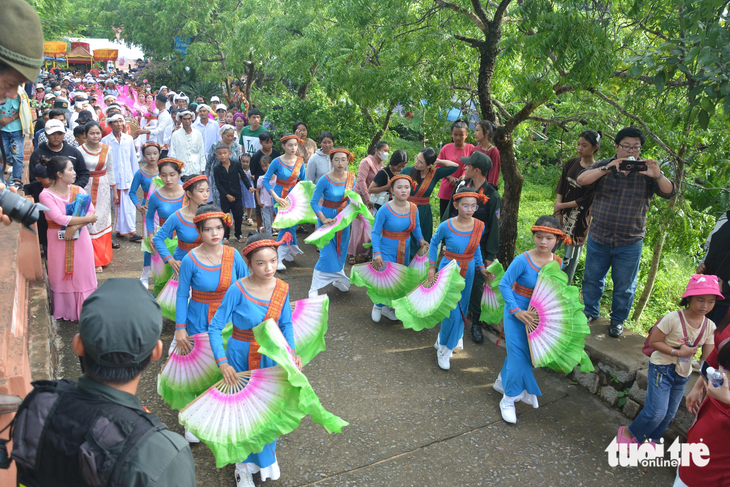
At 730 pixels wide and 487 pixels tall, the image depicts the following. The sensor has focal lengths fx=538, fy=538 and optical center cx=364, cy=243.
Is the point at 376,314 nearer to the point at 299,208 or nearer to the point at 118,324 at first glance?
the point at 299,208

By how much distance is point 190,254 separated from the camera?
4.33 metres

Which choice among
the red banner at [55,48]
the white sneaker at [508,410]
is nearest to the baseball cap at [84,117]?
the white sneaker at [508,410]

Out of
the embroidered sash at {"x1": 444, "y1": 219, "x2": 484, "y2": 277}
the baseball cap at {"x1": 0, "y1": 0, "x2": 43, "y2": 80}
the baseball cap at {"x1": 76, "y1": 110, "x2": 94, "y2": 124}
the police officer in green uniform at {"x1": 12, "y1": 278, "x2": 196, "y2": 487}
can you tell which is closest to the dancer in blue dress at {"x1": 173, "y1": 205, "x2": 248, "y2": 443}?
the embroidered sash at {"x1": 444, "y1": 219, "x2": 484, "y2": 277}

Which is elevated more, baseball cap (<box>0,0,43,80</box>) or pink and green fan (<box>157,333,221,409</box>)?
baseball cap (<box>0,0,43,80</box>)

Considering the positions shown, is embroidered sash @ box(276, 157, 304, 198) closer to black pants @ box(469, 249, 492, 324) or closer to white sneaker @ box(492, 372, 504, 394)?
black pants @ box(469, 249, 492, 324)

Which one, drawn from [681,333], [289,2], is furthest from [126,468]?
[289,2]

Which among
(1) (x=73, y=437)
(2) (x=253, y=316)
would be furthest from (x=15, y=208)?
(2) (x=253, y=316)

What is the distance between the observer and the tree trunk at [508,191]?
6.79m

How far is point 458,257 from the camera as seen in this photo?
5668mm

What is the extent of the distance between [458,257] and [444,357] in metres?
1.05

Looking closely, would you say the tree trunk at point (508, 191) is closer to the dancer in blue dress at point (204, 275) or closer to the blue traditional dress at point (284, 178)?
the blue traditional dress at point (284, 178)

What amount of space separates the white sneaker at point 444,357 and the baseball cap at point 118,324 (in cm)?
413

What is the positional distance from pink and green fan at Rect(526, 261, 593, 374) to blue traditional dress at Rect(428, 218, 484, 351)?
1013mm

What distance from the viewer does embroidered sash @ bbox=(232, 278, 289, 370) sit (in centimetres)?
380
